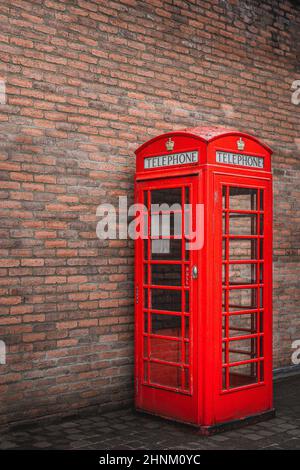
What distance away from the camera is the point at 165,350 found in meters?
5.96

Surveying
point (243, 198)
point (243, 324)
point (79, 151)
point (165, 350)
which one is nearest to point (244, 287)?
point (243, 324)

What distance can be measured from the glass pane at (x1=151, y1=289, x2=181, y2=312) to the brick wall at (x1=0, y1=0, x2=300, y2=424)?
0.55 meters

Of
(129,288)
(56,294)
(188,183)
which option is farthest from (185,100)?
(56,294)

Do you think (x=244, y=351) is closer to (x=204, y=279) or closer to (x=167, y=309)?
(x=167, y=309)

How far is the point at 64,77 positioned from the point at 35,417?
10.9 ft

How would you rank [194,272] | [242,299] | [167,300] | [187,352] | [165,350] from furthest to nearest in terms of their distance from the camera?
[242,299] < [165,350] < [167,300] < [187,352] < [194,272]

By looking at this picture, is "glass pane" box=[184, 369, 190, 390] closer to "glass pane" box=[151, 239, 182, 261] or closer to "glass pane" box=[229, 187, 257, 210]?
"glass pane" box=[151, 239, 182, 261]

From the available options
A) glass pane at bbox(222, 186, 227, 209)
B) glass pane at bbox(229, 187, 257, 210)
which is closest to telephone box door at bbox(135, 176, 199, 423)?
glass pane at bbox(222, 186, 227, 209)

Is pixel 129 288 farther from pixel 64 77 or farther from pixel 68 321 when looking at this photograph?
pixel 64 77

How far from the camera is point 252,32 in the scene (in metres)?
8.01

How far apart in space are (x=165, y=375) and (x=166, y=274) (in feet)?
3.30

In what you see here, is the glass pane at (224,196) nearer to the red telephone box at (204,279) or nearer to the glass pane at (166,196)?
the red telephone box at (204,279)

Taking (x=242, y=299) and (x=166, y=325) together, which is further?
(x=242, y=299)

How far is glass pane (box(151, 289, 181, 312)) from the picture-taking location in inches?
229
